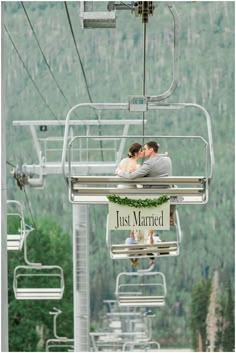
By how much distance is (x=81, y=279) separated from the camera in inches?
867

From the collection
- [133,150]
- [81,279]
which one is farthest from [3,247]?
[81,279]

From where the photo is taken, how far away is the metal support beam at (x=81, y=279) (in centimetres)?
2158

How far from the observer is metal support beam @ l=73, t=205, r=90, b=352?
21.6 m

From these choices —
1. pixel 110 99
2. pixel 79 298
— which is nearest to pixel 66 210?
pixel 110 99

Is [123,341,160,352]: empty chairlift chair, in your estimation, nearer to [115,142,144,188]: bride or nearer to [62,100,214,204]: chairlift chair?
[115,142,144,188]: bride

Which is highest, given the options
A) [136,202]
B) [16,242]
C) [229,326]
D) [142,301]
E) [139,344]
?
[136,202]

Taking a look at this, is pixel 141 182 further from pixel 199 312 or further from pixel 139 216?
pixel 199 312

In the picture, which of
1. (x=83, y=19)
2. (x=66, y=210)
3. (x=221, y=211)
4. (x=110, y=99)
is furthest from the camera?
(x=110, y=99)

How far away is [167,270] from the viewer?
70.8 metres

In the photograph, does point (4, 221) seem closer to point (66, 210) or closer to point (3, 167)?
point (3, 167)

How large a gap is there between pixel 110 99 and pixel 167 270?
12.7 metres

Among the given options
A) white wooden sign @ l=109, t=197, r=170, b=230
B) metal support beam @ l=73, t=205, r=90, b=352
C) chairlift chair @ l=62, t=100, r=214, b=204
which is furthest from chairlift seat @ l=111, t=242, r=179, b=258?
metal support beam @ l=73, t=205, r=90, b=352

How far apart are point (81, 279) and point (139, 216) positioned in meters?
10.7

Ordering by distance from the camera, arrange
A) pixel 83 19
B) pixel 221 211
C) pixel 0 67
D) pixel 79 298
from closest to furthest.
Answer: pixel 0 67, pixel 83 19, pixel 79 298, pixel 221 211
